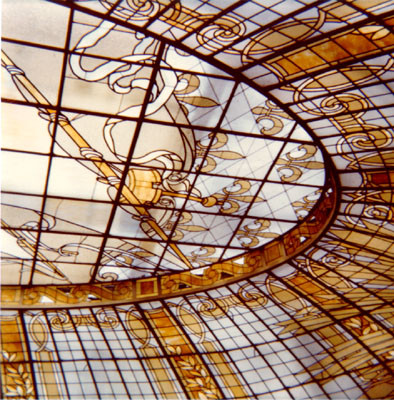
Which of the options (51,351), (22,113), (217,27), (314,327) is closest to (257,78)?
(217,27)

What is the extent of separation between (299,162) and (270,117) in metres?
1.64

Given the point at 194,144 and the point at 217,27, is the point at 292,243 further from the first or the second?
the point at 217,27

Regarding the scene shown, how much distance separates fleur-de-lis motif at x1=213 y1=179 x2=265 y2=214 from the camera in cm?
1212

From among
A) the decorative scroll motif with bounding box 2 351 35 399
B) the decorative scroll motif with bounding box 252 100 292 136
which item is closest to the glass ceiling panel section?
the decorative scroll motif with bounding box 252 100 292 136

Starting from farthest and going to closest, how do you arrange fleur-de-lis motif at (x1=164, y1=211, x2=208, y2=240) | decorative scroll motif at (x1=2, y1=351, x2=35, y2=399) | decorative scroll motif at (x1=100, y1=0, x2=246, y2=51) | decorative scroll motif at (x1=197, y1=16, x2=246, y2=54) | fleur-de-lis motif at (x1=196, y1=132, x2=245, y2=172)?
1. decorative scroll motif at (x1=2, y1=351, x2=35, y2=399)
2. fleur-de-lis motif at (x1=164, y1=211, x2=208, y2=240)
3. fleur-de-lis motif at (x1=196, y1=132, x2=245, y2=172)
4. decorative scroll motif at (x1=197, y1=16, x2=246, y2=54)
5. decorative scroll motif at (x1=100, y1=0, x2=246, y2=51)

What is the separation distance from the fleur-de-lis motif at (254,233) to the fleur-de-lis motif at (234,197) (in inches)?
33.7

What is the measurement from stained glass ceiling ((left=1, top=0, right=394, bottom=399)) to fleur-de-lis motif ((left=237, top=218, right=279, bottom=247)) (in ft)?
0.17

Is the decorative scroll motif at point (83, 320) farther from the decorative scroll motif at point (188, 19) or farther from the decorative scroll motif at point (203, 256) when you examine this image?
the decorative scroll motif at point (188, 19)

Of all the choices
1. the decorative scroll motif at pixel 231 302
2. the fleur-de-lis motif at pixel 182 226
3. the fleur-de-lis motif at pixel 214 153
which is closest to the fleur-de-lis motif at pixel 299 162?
the fleur-de-lis motif at pixel 214 153

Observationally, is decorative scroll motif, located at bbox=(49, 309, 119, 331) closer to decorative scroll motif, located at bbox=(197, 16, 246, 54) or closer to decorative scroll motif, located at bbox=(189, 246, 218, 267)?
decorative scroll motif, located at bbox=(189, 246, 218, 267)

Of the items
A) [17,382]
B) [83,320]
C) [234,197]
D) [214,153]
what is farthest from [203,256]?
[17,382]

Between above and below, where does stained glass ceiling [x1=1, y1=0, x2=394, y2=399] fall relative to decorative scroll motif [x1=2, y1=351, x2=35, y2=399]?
above

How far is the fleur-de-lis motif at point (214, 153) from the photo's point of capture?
1087 cm

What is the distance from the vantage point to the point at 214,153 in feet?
36.7
